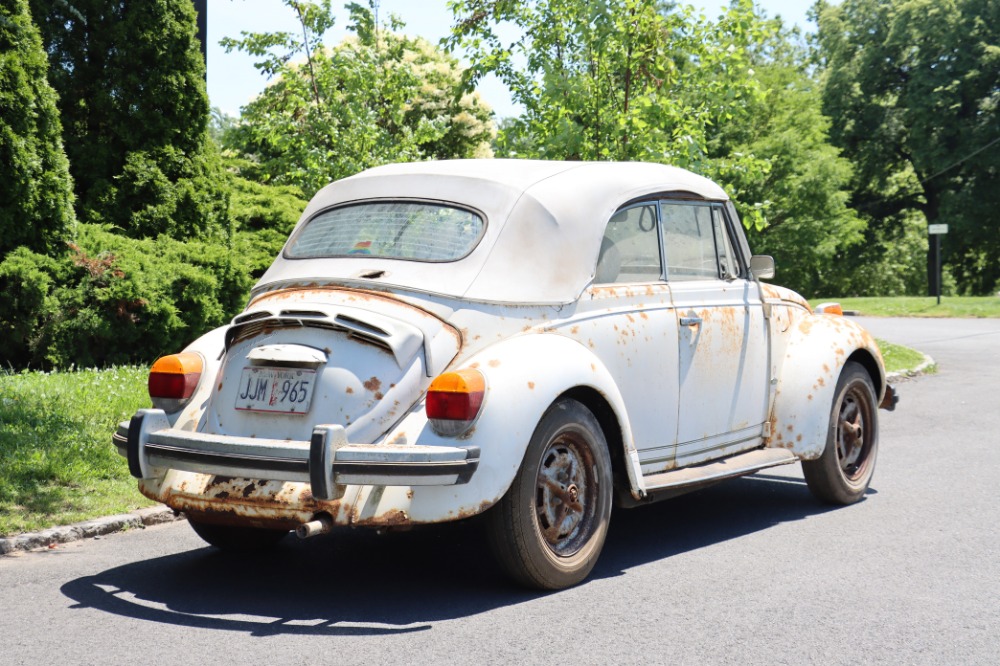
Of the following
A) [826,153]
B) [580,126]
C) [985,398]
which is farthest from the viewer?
[826,153]

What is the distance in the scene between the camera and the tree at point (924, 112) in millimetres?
50312

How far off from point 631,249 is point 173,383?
243cm

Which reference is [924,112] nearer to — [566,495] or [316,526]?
[566,495]

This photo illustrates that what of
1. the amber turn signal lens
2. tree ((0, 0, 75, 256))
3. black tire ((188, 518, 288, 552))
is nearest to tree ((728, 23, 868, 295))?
tree ((0, 0, 75, 256))

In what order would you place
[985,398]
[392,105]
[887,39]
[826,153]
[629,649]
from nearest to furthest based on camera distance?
1. [629,649]
2. [985,398]
3. [392,105]
4. [826,153]
5. [887,39]

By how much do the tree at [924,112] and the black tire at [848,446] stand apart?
45.7 metres

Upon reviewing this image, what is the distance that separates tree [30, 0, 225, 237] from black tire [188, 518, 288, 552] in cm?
795

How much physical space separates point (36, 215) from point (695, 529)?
24.8ft

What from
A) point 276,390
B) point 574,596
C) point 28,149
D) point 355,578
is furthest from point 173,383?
point 28,149

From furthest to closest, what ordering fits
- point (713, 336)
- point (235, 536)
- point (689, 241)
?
point (689, 241) → point (713, 336) → point (235, 536)

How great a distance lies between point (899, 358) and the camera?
58.2 ft

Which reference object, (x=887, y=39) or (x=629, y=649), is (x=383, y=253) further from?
(x=887, y=39)

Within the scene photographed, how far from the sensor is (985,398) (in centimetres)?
1350

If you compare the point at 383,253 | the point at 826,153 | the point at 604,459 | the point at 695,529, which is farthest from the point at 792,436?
the point at 826,153
